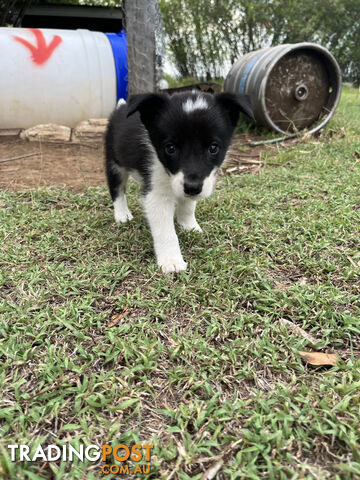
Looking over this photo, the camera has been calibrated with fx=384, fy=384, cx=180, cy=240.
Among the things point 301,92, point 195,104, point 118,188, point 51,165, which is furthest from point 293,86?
point 195,104

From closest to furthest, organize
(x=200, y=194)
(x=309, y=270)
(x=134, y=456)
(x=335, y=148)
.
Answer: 1. (x=134, y=456)
2. (x=200, y=194)
3. (x=309, y=270)
4. (x=335, y=148)

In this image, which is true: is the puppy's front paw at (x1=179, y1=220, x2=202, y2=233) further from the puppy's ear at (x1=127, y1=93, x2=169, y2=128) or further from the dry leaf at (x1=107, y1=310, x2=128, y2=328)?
the dry leaf at (x1=107, y1=310, x2=128, y2=328)

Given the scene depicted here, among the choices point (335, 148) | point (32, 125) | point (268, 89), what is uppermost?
point (268, 89)

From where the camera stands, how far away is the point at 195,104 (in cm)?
235

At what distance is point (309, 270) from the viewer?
2.46 meters

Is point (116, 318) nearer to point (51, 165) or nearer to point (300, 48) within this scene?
point (51, 165)

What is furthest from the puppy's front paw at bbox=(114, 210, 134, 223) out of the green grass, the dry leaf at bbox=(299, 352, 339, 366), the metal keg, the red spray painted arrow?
the red spray painted arrow

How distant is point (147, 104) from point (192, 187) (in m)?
0.65

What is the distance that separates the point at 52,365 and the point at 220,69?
1240cm

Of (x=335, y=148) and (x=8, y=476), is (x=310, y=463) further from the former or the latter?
(x=335, y=148)

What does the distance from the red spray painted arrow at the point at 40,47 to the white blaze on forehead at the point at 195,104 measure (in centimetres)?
479

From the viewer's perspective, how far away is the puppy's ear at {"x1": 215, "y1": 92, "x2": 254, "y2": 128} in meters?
2.41

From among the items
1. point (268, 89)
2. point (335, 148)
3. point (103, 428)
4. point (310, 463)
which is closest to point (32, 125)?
point (268, 89)

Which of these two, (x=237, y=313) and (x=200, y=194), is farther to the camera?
(x=200, y=194)
